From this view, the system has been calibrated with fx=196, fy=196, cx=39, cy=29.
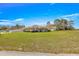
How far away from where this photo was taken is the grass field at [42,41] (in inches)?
63.1

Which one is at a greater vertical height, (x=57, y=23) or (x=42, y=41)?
(x=57, y=23)

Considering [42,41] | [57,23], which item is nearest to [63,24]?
[57,23]

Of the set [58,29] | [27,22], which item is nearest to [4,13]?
[27,22]

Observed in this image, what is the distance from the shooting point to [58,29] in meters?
1.63

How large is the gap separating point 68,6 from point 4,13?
0.53 m

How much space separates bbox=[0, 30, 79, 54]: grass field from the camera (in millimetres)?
1604

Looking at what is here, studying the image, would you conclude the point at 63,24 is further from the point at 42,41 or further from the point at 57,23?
the point at 42,41

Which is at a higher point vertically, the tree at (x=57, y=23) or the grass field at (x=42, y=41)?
the tree at (x=57, y=23)

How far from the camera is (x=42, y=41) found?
63.7 inches

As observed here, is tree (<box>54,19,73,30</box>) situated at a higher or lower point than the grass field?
higher

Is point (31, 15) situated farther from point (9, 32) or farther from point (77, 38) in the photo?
point (77, 38)

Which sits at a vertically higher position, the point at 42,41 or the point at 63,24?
the point at 63,24

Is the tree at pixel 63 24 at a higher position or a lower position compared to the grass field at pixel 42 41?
higher

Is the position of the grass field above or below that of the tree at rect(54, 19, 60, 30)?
below
